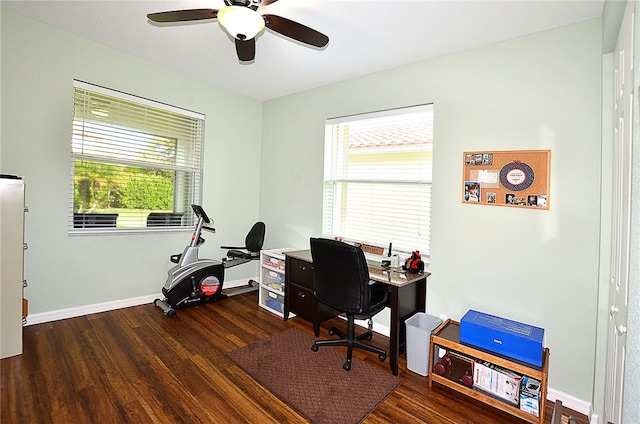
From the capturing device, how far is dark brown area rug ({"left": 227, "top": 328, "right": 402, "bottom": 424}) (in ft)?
6.57

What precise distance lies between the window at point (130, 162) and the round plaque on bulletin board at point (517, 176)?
343 cm

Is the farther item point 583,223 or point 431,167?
point 431,167

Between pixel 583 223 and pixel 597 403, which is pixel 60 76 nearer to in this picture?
pixel 583 223

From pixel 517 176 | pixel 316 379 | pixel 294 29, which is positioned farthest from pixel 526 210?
pixel 294 29

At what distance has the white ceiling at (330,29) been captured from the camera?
2211 mm

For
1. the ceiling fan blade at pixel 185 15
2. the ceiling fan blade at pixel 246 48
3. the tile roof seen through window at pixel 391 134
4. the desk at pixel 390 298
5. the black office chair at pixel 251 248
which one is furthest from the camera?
the black office chair at pixel 251 248

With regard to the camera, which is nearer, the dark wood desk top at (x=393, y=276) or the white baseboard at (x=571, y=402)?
the white baseboard at (x=571, y=402)

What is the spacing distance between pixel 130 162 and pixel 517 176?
3.78m

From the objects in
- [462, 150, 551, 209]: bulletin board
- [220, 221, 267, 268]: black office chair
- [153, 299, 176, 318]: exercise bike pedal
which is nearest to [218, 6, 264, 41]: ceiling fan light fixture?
[462, 150, 551, 209]: bulletin board

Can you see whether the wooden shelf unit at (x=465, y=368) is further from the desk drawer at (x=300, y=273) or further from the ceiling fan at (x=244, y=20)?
the ceiling fan at (x=244, y=20)

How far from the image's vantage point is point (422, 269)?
2.81m

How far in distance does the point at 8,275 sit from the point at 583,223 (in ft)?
13.9

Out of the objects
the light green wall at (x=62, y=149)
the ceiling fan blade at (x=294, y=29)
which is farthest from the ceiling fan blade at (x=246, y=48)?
the light green wall at (x=62, y=149)

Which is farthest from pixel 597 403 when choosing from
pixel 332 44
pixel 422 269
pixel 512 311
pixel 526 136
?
pixel 332 44
